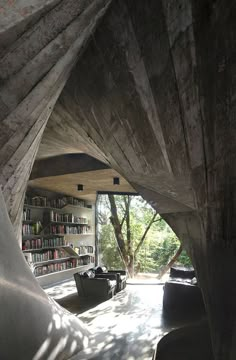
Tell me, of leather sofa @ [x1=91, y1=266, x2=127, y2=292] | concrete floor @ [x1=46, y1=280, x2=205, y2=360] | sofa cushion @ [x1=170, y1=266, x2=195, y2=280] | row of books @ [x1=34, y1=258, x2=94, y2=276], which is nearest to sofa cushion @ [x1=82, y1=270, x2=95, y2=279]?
leather sofa @ [x1=91, y1=266, x2=127, y2=292]

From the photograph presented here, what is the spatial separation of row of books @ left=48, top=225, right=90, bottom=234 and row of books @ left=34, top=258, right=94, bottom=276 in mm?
993

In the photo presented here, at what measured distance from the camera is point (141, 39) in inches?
86.0

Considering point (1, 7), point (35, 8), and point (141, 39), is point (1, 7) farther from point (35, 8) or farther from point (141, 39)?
point (141, 39)

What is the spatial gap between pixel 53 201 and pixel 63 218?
0.71 meters

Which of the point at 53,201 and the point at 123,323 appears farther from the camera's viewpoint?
the point at 53,201

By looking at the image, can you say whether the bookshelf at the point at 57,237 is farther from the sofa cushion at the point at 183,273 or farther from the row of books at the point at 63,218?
the sofa cushion at the point at 183,273

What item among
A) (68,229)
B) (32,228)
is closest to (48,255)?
(32,228)

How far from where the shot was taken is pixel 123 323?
4832 millimetres

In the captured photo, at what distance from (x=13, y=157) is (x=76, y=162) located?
363 cm

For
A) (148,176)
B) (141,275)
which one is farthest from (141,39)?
(141,275)

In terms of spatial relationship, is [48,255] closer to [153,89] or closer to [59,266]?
[59,266]

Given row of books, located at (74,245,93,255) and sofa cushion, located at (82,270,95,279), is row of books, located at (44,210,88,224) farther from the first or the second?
sofa cushion, located at (82,270,95,279)

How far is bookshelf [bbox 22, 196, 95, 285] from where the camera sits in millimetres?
7629

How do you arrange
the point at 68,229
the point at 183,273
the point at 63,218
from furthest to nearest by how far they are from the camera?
the point at 68,229, the point at 63,218, the point at 183,273
